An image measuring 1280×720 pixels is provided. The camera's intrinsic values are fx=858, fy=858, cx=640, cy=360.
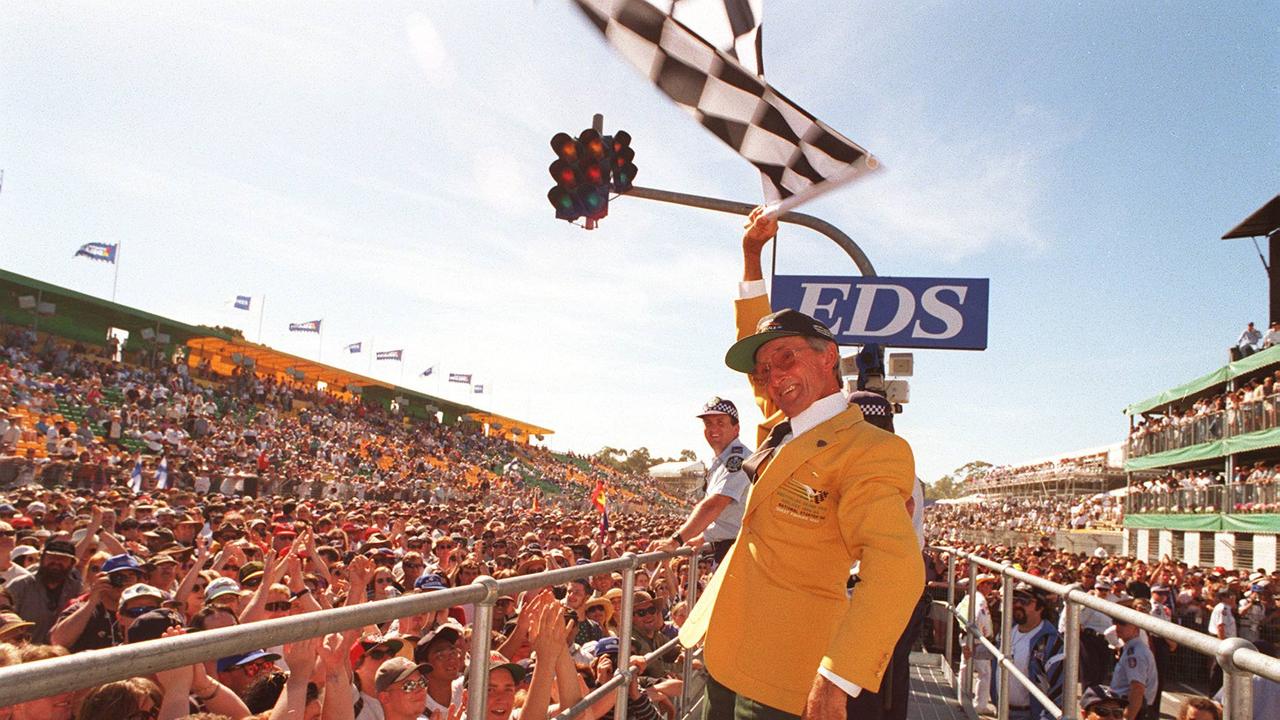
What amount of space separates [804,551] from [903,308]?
203 inches

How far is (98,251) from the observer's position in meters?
37.2

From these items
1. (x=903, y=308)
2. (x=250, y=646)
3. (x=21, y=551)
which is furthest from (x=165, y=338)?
(x=250, y=646)

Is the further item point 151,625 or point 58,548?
point 58,548

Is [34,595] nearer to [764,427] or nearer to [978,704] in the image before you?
[764,427]

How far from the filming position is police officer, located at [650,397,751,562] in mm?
4117

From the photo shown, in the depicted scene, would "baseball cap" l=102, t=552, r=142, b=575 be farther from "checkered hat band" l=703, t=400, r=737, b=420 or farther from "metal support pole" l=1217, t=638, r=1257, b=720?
"metal support pole" l=1217, t=638, r=1257, b=720

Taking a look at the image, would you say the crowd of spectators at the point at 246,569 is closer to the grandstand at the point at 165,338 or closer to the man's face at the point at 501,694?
the man's face at the point at 501,694

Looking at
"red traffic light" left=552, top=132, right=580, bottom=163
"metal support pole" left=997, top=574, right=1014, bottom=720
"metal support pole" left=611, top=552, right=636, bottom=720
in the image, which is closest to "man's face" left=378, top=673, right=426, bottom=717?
"metal support pole" left=611, top=552, right=636, bottom=720

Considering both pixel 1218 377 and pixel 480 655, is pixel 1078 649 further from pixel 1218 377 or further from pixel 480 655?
pixel 1218 377

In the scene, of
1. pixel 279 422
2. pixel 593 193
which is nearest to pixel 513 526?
pixel 593 193

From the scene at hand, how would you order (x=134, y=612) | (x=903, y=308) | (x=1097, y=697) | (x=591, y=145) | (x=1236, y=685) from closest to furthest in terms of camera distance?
(x=1236, y=685), (x=134, y=612), (x=1097, y=697), (x=591, y=145), (x=903, y=308)

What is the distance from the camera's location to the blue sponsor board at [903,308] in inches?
280

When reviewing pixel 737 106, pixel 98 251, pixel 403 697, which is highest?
pixel 98 251

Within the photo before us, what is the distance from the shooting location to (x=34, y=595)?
6504 millimetres
